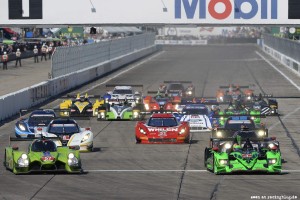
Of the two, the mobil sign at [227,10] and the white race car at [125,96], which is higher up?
the mobil sign at [227,10]

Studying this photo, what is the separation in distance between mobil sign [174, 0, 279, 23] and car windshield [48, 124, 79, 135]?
19.9m

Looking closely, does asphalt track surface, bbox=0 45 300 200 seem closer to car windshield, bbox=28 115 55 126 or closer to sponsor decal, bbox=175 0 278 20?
car windshield, bbox=28 115 55 126

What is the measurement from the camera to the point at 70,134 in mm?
36188

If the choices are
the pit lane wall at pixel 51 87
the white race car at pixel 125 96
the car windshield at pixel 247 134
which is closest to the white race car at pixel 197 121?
the white race car at pixel 125 96

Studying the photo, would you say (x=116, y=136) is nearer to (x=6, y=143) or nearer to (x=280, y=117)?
(x=6, y=143)

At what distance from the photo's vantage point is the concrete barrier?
5098 cm

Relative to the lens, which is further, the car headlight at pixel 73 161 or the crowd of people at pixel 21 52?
the crowd of people at pixel 21 52

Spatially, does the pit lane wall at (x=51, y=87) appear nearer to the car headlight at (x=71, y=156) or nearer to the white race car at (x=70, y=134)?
the white race car at (x=70, y=134)

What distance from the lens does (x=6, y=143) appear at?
39.4 meters

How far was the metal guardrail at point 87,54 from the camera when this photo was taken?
249 ft

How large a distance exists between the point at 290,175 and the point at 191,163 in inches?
174

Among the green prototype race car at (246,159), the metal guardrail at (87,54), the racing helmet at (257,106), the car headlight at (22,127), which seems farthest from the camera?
the metal guardrail at (87,54)

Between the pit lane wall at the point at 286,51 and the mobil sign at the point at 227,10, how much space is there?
38625mm

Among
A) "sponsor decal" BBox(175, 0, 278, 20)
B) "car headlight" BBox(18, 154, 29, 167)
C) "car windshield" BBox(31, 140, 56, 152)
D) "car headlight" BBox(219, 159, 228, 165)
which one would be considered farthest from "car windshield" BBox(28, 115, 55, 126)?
"sponsor decal" BBox(175, 0, 278, 20)
